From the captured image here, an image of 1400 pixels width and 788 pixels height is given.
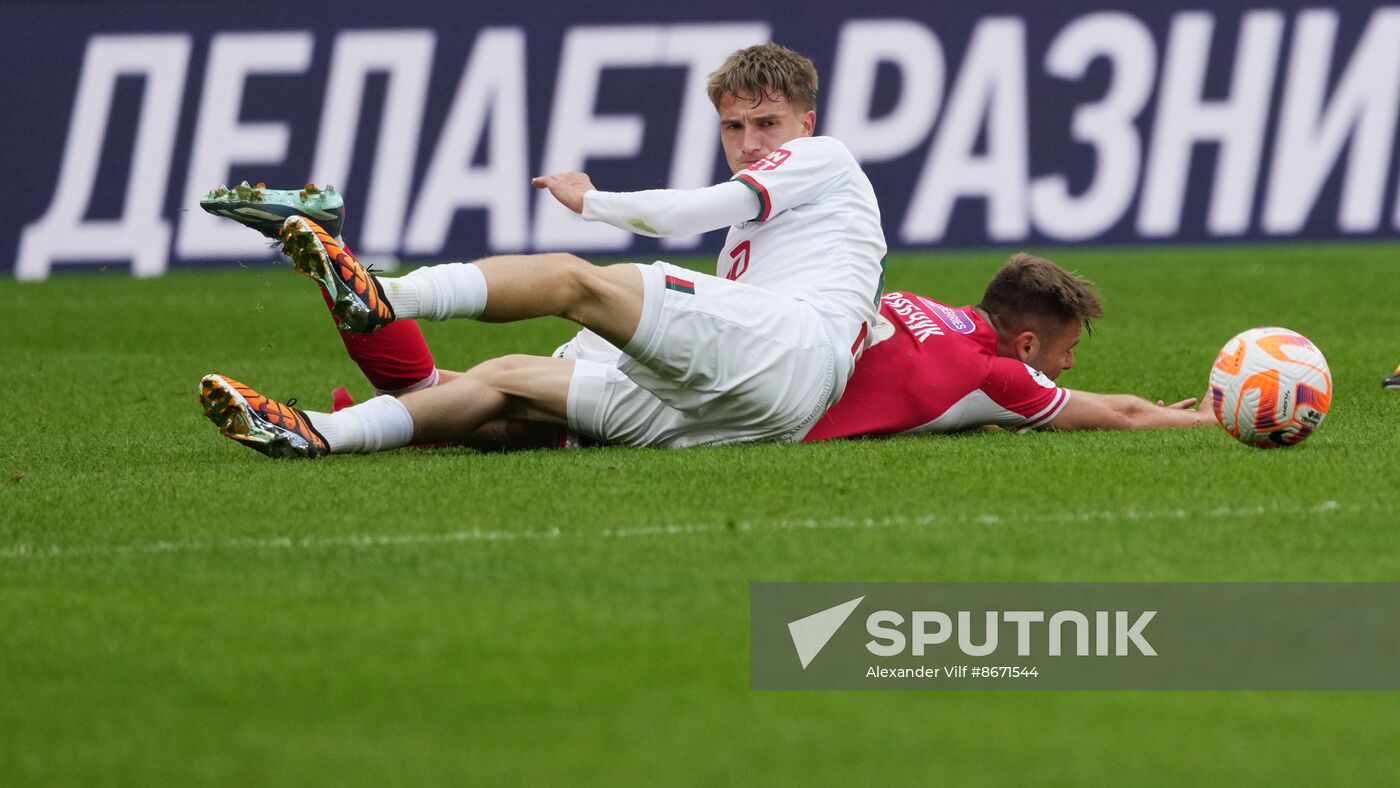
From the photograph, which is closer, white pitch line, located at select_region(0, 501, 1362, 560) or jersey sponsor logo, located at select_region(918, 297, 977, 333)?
white pitch line, located at select_region(0, 501, 1362, 560)

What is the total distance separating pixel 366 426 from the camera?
19.3 ft

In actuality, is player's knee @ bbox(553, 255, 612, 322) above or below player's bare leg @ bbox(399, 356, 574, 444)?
above

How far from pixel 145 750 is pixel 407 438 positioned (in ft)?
9.83

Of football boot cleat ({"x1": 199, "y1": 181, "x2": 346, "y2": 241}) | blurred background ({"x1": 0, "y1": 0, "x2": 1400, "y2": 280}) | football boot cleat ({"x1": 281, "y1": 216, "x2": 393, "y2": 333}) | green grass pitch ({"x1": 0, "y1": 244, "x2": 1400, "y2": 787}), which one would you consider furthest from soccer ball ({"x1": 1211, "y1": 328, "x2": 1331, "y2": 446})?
blurred background ({"x1": 0, "y1": 0, "x2": 1400, "y2": 280})

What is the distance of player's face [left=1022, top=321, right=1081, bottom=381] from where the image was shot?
6504 millimetres

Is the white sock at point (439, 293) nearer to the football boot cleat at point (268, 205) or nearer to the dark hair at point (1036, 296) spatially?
the football boot cleat at point (268, 205)

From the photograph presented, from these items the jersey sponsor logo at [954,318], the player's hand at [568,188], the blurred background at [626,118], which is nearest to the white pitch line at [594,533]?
the player's hand at [568,188]

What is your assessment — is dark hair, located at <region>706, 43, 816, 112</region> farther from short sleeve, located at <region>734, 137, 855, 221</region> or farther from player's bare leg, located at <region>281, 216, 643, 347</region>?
player's bare leg, located at <region>281, 216, 643, 347</region>

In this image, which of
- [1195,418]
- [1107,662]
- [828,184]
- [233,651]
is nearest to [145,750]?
[233,651]

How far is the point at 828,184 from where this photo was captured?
6043 millimetres

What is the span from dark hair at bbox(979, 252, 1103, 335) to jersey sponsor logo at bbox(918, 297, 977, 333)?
17 centimetres

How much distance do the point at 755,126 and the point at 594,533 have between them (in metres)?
2.29

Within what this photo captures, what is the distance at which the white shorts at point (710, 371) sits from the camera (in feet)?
18.1

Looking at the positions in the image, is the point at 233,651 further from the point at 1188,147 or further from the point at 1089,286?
the point at 1188,147
